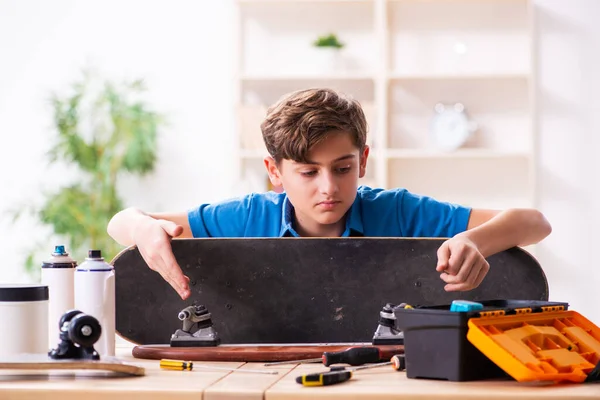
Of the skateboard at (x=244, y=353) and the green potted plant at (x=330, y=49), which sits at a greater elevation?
the green potted plant at (x=330, y=49)

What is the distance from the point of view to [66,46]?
16.5 ft

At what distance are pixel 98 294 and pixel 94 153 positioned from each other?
335 cm

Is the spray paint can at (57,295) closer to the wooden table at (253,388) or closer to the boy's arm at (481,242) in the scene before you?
the wooden table at (253,388)

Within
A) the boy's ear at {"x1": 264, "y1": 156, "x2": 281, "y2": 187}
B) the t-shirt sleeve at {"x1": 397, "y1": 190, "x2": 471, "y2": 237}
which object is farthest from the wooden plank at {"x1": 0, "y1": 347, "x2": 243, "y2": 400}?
the t-shirt sleeve at {"x1": 397, "y1": 190, "x2": 471, "y2": 237}

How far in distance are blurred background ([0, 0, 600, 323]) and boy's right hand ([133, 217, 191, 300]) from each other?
9.29ft

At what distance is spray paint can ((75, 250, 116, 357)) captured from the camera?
1.44 meters

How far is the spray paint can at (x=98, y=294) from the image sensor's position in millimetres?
1439

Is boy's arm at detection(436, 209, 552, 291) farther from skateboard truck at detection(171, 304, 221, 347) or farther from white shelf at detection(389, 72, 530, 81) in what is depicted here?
white shelf at detection(389, 72, 530, 81)

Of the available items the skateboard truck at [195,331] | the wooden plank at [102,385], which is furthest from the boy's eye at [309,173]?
the wooden plank at [102,385]

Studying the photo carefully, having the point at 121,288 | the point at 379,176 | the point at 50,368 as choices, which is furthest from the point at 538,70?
the point at 50,368

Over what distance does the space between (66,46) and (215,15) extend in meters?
0.89

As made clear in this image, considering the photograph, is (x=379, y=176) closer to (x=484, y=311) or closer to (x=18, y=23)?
(x=18, y=23)

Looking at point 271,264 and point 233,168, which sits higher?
point 233,168

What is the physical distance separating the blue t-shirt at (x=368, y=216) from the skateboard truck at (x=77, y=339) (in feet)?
2.59
